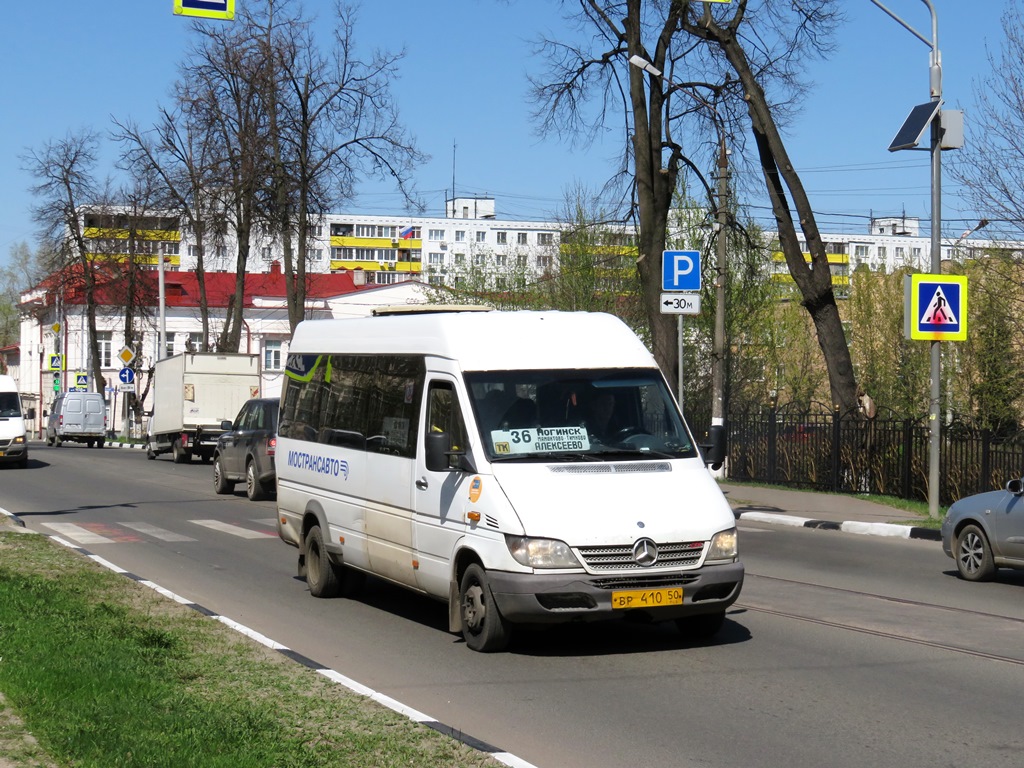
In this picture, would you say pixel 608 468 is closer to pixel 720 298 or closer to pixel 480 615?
pixel 480 615

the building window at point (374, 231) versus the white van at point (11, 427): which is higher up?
the building window at point (374, 231)

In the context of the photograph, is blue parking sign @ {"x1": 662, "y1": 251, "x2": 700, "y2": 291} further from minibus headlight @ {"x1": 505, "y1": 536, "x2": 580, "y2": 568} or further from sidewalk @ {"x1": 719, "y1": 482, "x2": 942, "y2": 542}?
minibus headlight @ {"x1": 505, "y1": 536, "x2": 580, "y2": 568}

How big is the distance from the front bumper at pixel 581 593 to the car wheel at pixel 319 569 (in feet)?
10.9

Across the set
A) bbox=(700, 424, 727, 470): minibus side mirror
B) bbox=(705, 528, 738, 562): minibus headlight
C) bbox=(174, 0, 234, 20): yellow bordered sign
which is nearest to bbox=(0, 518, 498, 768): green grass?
bbox=(705, 528, 738, 562): minibus headlight

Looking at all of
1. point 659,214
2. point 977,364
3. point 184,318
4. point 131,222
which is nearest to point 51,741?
point 659,214

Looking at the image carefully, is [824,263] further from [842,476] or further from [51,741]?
[51,741]

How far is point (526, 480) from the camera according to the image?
9.00 meters

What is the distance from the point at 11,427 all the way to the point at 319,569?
81.3 ft

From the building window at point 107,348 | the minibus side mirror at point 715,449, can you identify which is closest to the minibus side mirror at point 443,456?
the minibus side mirror at point 715,449

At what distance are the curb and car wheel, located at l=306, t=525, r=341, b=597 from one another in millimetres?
9058

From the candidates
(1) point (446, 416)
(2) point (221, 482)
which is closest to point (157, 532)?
(2) point (221, 482)

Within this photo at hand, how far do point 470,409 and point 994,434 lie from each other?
1394 centimetres

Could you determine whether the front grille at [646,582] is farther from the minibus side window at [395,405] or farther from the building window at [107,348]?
the building window at [107,348]

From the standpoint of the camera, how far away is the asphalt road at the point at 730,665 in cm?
667
